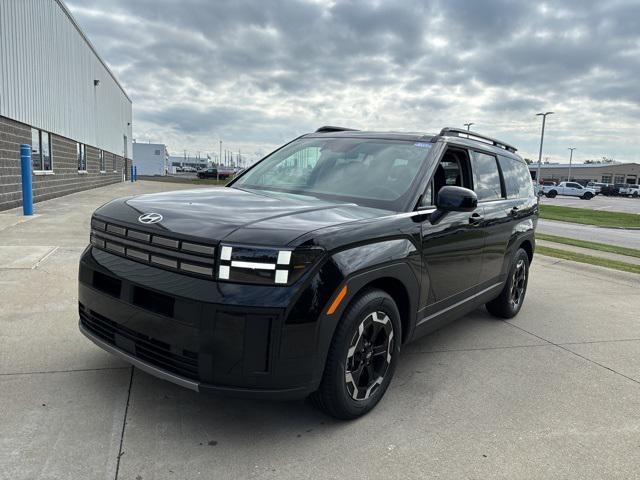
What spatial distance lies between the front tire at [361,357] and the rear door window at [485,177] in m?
1.91

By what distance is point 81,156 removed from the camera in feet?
75.6

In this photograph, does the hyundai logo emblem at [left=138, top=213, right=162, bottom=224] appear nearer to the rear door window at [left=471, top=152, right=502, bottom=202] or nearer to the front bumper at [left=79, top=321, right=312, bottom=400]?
the front bumper at [left=79, top=321, right=312, bottom=400]

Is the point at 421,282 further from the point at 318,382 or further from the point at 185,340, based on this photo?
the point at 185,340

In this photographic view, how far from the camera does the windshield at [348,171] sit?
364 cm

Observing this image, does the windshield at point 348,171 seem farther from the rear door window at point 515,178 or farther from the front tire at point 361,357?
the rear door window at point 515,178

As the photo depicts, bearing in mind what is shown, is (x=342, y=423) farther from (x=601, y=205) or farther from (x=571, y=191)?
(x=571, y=191)

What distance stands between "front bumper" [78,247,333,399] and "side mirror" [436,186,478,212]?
4.53ft

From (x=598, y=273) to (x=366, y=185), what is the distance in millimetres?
6688

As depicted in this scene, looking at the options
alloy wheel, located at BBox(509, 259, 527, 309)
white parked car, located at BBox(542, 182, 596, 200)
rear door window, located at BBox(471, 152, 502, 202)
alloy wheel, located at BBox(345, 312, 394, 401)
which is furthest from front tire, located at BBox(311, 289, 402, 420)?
white parked car, located at BBox(542, 182, 596, 200)

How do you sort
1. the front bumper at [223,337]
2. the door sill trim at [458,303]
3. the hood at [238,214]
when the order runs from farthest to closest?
the door sill trim at [458,303]
the hood at [238,214]
the front bumper at [223,337]

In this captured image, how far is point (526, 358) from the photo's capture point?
4.35 m

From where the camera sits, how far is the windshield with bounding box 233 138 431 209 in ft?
11.9

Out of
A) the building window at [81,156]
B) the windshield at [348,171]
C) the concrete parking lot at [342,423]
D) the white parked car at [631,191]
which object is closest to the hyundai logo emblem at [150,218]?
the concrete parking lot at [342,423]

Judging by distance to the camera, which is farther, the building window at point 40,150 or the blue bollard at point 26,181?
the building window at point 40,150
